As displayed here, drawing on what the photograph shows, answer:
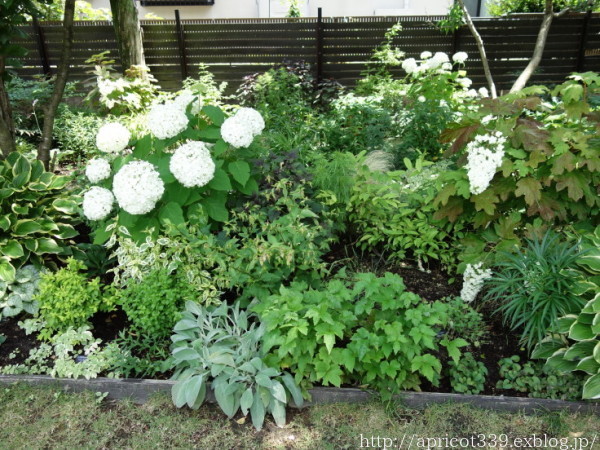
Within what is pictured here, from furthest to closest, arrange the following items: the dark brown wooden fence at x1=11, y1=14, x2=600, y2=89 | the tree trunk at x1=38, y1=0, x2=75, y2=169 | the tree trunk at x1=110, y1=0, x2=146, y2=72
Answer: the dark brown wooden fence at x1=11, y1=14, x2=600, y2=89 → the tree trunk at x1=110, y1=0, x2=146, y2=72 → the tree trunk at x1=38, y1=0, x2=75, y2=169

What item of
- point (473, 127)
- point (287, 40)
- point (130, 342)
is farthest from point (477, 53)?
point (130, 342)

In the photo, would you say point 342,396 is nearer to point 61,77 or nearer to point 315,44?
point 61,77

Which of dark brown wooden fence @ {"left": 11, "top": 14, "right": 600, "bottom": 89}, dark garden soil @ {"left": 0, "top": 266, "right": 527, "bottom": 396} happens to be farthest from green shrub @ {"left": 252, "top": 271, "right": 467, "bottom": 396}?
dark brown wooden fence @ {"left": 11, "top": 14, "right": 600, "bottom": 89}

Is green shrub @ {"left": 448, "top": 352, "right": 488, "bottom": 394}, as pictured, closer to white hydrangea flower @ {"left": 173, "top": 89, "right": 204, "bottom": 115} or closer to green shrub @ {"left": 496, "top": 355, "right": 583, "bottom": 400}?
green shrub @ {"left": 496, "top": 355, "right": 583, "bottom": 400}

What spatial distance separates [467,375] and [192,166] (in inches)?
85.0

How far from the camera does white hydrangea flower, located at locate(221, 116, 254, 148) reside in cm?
338

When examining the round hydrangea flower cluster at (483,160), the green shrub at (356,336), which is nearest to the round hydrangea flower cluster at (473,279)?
the round hydrangea flower cluster at (483,160)

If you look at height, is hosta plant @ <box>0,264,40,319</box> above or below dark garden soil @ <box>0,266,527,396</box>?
above

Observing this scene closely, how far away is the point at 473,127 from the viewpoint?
3.48 metres

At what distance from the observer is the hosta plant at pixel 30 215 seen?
343 centimetres

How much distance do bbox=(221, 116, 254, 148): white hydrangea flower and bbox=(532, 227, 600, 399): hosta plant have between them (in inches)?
90.3

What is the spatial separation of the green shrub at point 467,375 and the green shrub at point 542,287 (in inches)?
12.9

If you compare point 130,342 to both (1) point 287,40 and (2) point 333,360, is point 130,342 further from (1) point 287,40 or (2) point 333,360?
(1) point 287,40

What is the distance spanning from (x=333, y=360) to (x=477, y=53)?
8111 mm
